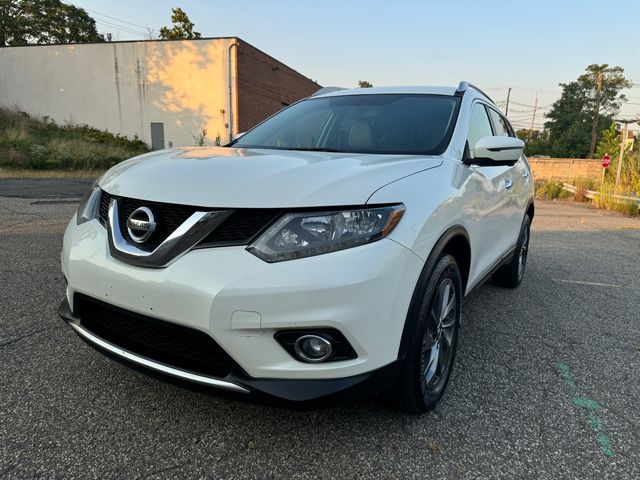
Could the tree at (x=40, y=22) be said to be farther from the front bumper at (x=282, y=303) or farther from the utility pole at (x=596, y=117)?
the utility pole at (x=596, y=117)

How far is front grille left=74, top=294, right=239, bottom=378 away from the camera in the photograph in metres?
1.75

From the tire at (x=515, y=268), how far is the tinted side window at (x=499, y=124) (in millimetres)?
884

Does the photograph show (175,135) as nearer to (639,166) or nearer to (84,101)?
(84,101)

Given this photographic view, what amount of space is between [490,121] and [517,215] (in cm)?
86

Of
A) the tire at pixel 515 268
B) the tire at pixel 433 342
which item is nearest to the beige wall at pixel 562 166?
the tire at pixel 515 268

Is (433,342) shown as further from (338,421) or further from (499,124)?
(499,124)

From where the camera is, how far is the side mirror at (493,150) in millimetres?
2564

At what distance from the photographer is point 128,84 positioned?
2875cm

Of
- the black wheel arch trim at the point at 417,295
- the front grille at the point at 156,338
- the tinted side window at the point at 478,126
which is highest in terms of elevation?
the tinted side window at the point at 478,126

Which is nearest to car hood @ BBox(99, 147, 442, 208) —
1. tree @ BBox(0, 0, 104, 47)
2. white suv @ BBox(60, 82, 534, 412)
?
white suv @ BBox(60, 82, 534, 412)

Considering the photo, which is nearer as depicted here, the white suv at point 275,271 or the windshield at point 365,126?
the white suv at point 275,271

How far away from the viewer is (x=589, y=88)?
58.2 m

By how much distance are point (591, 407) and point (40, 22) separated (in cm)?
4765

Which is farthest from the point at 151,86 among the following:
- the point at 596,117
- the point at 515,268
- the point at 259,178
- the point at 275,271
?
the point at 596,117
